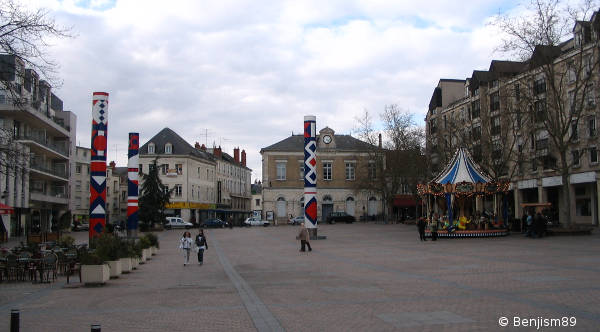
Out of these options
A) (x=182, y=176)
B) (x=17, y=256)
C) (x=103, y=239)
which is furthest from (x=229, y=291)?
(x=182, y=176)

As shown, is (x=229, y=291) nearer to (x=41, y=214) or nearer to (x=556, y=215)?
(x=556, y=215)

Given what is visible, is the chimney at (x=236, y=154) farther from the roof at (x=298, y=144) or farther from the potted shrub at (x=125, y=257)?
the potted shrub at (x=125, y=257)

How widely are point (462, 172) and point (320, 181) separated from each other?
41193mm

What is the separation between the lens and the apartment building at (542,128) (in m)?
36.7

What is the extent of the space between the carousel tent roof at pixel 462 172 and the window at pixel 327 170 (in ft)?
132

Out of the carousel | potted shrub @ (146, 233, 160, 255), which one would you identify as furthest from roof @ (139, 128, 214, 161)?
potted shrub @ (146, 233, 160, 255)

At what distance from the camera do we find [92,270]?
15.6 meters

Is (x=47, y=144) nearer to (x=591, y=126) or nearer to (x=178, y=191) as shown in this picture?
(x=178, y=191)

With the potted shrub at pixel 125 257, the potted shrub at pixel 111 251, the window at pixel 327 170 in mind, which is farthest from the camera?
the window at pixel 327 170

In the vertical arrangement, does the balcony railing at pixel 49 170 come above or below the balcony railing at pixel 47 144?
below

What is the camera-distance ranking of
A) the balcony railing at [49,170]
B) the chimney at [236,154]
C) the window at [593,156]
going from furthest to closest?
the chimney at [236,154]
the balcony railing at [49,170]
the window at [593,156]

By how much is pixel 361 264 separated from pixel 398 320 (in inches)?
437

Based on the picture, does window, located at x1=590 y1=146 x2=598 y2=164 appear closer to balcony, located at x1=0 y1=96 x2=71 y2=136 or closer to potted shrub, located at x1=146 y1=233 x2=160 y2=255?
potted shrub, located at x1=146 y1=233 x2=160 y2=255

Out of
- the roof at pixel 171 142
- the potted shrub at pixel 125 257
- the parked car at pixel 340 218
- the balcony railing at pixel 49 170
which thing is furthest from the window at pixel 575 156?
the roof at pixel 171 142
